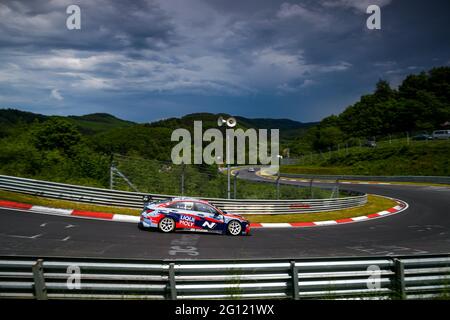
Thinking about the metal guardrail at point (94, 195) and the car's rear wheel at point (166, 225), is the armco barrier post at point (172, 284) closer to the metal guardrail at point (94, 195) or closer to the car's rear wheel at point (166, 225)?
the car's rear wheel at point (166, 225)

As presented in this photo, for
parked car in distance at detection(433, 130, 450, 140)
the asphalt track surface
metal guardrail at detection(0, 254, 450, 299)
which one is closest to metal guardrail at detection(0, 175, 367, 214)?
the asphalt track surface

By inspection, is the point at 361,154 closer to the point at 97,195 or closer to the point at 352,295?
the point at 97,195

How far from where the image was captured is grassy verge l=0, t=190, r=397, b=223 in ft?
48.8

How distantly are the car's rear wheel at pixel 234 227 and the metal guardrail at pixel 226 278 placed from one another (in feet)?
23.7

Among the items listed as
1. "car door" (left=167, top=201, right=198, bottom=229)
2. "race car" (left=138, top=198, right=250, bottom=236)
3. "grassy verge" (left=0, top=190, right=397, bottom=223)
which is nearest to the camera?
"race car" (left=138, top=198, right=250, bottom=236)

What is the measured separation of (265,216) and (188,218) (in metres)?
6.54

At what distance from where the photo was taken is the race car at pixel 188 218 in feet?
41.4

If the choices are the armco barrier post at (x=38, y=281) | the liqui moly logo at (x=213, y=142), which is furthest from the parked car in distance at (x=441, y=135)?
the armco barrier post at (x=38, y=281)

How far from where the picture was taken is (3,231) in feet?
34.3

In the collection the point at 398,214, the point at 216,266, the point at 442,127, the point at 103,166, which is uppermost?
the point at 442,127

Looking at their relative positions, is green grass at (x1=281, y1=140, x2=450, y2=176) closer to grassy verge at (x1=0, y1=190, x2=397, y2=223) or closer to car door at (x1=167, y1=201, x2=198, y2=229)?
grassy verge at (x1=0, y1=190, x2=397, y2=223)

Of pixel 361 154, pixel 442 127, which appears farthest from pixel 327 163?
pixel 442 127
